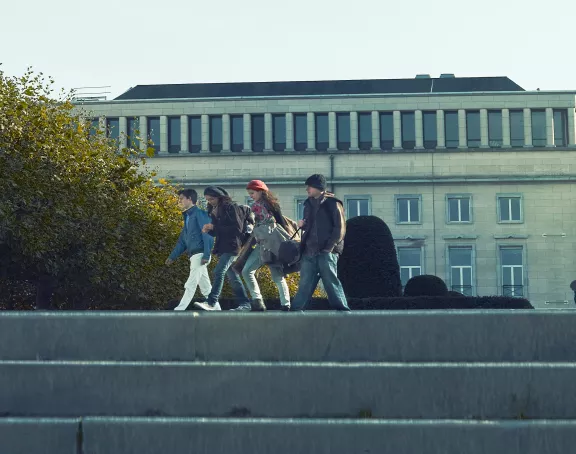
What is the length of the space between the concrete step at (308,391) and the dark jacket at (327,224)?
298cm

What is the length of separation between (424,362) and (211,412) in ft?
7.02

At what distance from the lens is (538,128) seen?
7631 cm

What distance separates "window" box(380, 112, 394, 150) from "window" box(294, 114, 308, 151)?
4.91m

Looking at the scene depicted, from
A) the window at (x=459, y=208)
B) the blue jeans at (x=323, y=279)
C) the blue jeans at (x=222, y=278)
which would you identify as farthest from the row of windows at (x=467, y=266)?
the blue jeans at (x=323, y=279)

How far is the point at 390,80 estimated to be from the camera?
261 ft

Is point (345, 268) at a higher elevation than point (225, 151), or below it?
below

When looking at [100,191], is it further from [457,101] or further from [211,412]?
[457,101]

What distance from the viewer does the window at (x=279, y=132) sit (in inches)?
3024

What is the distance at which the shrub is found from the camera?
24.8m

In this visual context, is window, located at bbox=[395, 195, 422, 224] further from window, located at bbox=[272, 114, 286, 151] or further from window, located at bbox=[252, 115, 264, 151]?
window, located at bbox=[252, 115, 264, 151]

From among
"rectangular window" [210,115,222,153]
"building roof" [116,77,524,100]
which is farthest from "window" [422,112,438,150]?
"rectangular window" [210,115,222,153]

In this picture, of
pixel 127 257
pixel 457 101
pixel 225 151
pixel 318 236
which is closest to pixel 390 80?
pixel 457 101

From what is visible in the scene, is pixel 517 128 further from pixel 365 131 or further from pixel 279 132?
pixel 279 132

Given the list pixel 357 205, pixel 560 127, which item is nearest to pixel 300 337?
pixel 357 205
